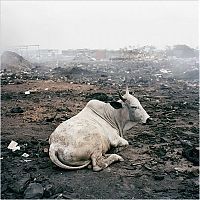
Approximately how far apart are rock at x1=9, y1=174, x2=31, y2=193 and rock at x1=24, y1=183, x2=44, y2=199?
11cm

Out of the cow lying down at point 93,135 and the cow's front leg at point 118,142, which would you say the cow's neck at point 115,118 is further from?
the cow's front leg at point 118,142

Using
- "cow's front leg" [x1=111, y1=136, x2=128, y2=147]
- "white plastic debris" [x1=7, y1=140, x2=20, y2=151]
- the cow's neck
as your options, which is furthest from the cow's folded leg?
"white plastic debris" [x1=7, y1=140, x2=20, y2=151]

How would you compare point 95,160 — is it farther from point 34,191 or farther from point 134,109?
point 134,109

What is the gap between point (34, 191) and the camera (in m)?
4.84

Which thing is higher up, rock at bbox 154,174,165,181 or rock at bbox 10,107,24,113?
rock at bbox 10,107,24,113

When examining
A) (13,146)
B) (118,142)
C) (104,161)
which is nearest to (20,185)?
(104,161)

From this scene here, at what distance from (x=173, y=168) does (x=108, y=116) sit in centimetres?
158

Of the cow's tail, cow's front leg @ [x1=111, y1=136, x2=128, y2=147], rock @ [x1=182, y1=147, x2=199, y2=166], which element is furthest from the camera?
cow's front leg @ [x1=111, y1=136, x2=128, y2=147]

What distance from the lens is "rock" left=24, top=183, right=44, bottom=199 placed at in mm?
4766

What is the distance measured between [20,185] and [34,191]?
33 centimetres

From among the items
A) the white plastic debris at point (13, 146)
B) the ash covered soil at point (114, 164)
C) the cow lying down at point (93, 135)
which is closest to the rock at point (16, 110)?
the ash covered soil at point (114, 164)

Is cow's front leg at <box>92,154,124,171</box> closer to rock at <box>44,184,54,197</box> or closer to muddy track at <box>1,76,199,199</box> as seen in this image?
muddy track at <box>1,76,199,199</box>

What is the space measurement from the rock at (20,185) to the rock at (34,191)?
0.11 metres

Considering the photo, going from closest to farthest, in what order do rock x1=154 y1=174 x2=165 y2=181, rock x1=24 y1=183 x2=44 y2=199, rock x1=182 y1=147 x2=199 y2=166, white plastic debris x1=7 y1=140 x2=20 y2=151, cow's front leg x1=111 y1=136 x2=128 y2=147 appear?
rock x1=24 y1=183 x2=44 y2=199 < rock x1=154 y1=174 x2=165 y2=181 < rock x1=182 y1=147 x2=199 y2=166 < cow's front leg x1=111 y1=136 x2=128 y2=147 < white plastic debris x1=7 y1=140 x2=20 y2=151
